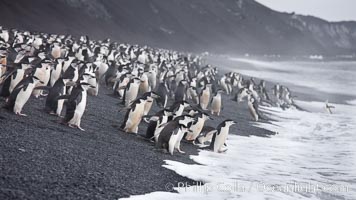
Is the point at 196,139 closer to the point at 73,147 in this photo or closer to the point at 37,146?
the point at 73,147

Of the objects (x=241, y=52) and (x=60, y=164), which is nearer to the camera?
(x=60, y=164)

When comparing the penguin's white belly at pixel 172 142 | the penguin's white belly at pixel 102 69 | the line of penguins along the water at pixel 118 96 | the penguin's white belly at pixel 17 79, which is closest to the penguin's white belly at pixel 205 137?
the line of penguins along the water at pixel 118 96

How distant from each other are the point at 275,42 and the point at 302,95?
109 meters

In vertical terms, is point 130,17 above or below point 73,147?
above

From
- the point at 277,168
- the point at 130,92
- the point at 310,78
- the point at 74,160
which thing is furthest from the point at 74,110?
the point at 310,78

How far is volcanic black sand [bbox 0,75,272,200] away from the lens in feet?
18.9

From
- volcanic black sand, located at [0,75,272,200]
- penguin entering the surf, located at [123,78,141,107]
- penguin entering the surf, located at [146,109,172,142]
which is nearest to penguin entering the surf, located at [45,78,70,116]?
volcanic black sand, located at [0,75,272,200]

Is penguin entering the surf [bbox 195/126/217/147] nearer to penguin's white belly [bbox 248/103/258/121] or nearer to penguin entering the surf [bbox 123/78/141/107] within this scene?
penguin entering the surf [bbox 123/78/141/107]

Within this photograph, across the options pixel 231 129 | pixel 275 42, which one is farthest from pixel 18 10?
pixel 275 42

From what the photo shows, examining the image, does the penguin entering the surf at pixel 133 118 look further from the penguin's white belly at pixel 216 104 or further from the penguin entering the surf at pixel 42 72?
the penguin's white belly at pixel 216 104

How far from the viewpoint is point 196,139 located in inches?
448


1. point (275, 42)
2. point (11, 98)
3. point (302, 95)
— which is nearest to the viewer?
point (11, 98)

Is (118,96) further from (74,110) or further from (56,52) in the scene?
(56,52)

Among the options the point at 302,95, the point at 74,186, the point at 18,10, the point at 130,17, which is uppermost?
the point at 130,17
